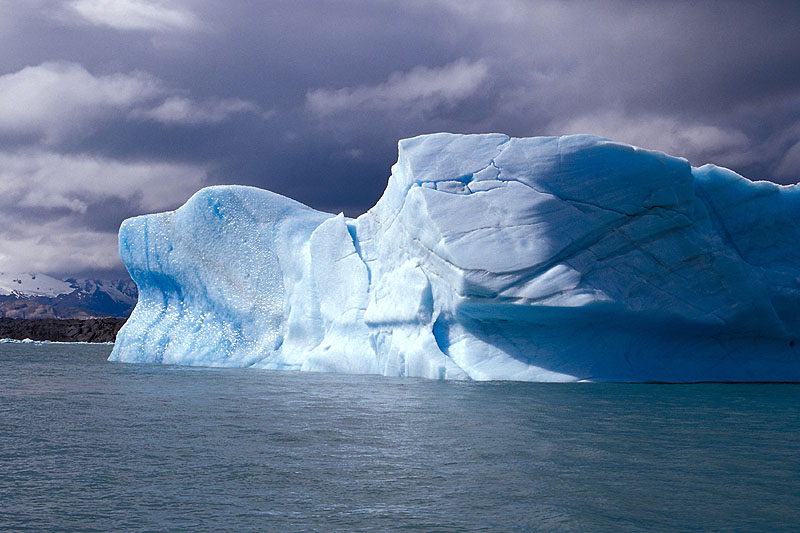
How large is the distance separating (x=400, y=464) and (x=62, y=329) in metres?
46.1

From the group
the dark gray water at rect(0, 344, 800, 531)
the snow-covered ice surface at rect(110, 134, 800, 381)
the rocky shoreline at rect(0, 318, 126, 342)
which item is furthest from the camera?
the rocky shoreline at rect(0, 318, 126, 342)

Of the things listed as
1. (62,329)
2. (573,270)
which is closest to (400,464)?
(573,270)

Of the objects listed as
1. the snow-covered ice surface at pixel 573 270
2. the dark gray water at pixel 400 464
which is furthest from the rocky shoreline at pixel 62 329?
the dark gray water at pixel 400 464

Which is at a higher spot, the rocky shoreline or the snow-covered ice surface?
the snow-covered ice surface

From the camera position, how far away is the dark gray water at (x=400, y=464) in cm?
290

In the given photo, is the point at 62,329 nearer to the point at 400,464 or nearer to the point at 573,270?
the point at 573,270

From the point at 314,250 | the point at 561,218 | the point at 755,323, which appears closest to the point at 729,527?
the point at 561,218

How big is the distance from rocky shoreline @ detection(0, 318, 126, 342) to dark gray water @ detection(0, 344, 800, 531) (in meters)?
37.4

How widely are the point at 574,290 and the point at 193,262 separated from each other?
27.1 ft

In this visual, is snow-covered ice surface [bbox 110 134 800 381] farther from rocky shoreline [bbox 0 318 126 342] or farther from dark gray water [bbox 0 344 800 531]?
rocky shoreline [bbox 0 318 126 342]

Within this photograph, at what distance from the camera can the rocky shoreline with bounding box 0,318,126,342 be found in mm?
42250

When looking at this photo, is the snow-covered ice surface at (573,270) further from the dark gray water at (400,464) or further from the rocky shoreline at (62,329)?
the rocky shoreline at (62,329)

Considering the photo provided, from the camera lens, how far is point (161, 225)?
15.1 metres

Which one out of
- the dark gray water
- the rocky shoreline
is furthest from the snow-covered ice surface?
the rocky shoreline
